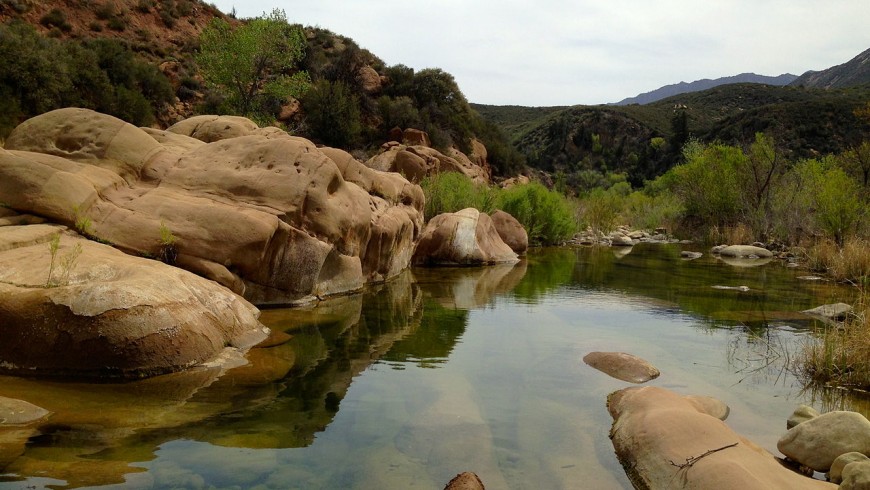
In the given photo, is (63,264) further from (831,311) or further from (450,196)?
(450,196)

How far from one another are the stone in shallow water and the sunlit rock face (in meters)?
5.08

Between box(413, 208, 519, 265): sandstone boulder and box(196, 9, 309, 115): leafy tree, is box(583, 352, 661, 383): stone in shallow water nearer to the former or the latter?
box(413, 208, 519, 265): sandstone boulder

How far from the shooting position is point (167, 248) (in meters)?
8.73

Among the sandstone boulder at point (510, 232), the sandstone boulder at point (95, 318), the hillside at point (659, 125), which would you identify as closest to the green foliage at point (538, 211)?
the sandstone boulder at point (510, 232)

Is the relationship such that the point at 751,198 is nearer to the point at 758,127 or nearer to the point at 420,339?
the point at 420,339

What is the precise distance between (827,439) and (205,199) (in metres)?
8.52

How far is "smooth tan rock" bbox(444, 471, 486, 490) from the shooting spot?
412 cm

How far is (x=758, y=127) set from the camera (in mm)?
57281

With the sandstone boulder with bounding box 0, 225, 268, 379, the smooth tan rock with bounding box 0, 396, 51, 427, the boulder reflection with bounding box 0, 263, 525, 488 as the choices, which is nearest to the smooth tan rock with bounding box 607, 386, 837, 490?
the boulder reflection with bounding box 0, 263, 525, 488

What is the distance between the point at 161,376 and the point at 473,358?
362cm

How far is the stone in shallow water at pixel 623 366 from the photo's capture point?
711 cm

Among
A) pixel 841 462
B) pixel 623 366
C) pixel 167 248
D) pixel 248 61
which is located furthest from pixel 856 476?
pixel 248 61

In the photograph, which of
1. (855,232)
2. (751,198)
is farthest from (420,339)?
(751,198)

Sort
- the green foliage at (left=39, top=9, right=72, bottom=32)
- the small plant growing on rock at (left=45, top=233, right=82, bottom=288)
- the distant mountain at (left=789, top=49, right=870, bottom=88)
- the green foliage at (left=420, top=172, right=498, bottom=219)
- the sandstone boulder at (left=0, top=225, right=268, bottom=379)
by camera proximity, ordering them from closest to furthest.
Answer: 1. the sandstone boulder at (left=0, top=225, right=268, bottom=379)
2. the small plant growing on rock at (left=45, top=233, right=82, bottom=288)
3. the green foliage at (left=420, top=172, right=498, bottom=219)
4. the green foliage at (left=39, top=9, right=72, bottom=32)
5. the distant mountain at (left=789, top=49, right=870, bottom=88)
